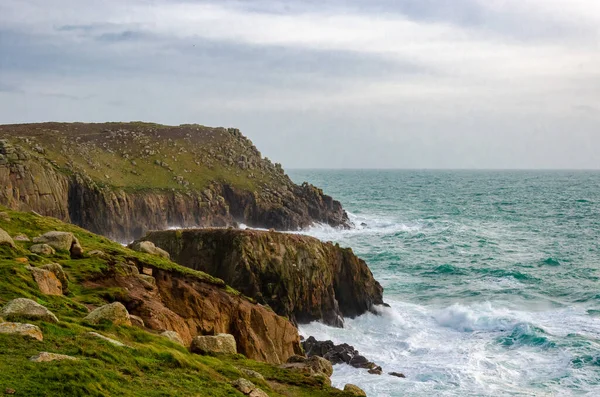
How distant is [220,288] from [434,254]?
46.5 metres

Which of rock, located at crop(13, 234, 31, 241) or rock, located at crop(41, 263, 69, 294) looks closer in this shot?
rock, located at crop(41, 263, 69, 294)

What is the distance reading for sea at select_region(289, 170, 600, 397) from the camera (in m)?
33.3

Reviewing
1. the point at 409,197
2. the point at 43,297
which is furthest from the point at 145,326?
the point at 409,197

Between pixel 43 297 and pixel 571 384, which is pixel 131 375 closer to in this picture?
pixel 43 297

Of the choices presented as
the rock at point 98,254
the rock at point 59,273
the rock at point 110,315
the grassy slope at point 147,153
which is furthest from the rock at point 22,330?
the grassy slope at point 147,153

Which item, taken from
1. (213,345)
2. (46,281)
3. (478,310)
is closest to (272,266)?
(478,310)

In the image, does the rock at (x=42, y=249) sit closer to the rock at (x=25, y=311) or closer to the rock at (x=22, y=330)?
the rock at (x=25, y=311)

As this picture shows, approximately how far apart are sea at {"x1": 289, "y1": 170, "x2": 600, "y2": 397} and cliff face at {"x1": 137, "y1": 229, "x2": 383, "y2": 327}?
158cm

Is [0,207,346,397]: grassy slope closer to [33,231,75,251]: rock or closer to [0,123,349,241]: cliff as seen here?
[33,231,75,251]: rock

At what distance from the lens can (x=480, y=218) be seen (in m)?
109

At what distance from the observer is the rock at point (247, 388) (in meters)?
17.5

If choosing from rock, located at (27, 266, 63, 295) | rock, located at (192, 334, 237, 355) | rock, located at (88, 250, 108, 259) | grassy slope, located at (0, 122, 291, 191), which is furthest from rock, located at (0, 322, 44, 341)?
grassy slope, located at (0, 122, 291, 191)

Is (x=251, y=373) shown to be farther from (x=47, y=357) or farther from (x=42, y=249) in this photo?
(x=42, y=249)

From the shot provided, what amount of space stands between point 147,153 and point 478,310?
64.8 meters
